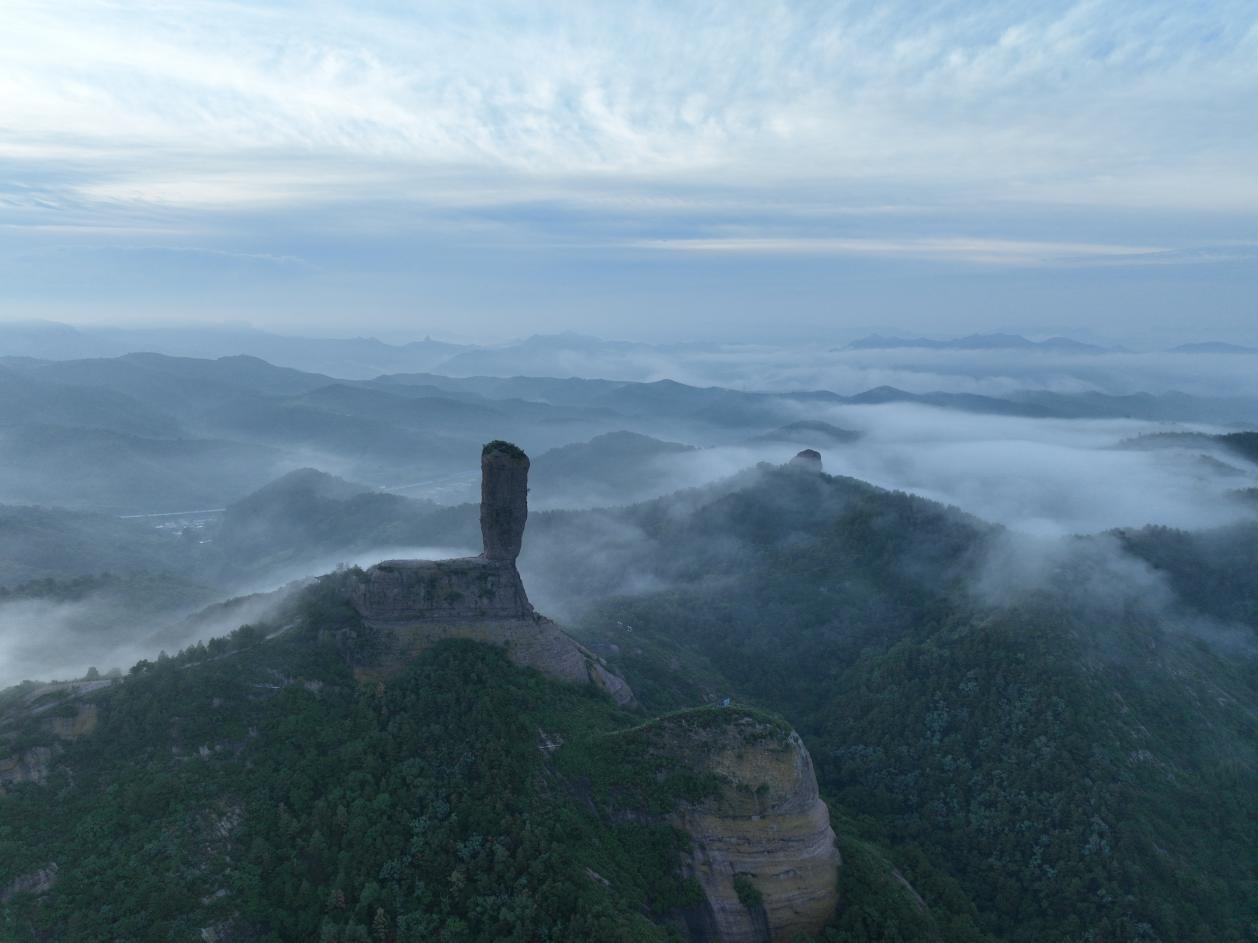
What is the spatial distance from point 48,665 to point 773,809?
66683mm

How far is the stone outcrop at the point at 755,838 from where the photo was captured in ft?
145

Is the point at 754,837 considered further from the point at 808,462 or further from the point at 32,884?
the point at 808,462

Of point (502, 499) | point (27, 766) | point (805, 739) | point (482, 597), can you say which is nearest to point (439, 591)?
point (482, 597)

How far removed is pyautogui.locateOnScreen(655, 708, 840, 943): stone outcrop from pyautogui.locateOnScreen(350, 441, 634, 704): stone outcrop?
13935 mm

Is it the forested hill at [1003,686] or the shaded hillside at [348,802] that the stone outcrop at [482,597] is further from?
the forested hill at [1003,686]

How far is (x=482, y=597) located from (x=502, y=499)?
22.5ft

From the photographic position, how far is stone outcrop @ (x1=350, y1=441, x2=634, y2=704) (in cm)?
5506

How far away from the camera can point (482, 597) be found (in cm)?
5647

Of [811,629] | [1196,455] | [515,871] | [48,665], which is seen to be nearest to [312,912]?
[515,871]

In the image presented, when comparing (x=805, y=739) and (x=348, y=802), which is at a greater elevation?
(x=348, y=802)

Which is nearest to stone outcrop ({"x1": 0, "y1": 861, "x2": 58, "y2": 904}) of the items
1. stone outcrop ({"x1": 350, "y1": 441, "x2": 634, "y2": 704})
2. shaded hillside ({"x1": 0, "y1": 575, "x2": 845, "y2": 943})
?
shaded hillside ({"x1": 0, "y1": 575, "x2": 845, "y2": 943})

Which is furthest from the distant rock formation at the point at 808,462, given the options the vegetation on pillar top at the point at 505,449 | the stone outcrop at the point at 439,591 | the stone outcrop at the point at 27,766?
the stone outcrop at the point at 27,766

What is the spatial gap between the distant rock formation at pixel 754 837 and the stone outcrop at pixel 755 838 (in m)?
0.05

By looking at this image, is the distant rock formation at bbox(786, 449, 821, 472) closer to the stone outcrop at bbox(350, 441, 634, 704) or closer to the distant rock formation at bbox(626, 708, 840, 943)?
the stone outcrop at bbox(350, 441, 634, 704)
